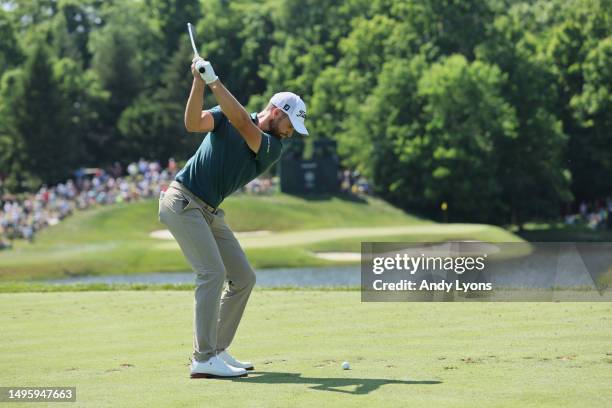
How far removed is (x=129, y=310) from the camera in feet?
47.3

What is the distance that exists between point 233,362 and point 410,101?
6365 centimetres

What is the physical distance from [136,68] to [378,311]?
78446 mm

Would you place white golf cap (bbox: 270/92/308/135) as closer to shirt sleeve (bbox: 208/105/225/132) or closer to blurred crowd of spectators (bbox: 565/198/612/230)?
shirt sleeve (bbox: 208/105/225/132)

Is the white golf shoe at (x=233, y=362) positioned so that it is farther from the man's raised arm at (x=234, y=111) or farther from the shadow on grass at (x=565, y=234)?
the shadow on grass at (x=565, y=234)

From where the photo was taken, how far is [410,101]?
73062 mm

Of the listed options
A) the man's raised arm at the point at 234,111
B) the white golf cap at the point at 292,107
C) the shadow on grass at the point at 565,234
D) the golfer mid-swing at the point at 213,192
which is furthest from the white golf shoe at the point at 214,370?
the shadow on grass at the point at 565,234

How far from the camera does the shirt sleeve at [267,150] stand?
386 inches

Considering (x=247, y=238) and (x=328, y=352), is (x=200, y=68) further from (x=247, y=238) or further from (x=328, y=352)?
(x=247, y=238)

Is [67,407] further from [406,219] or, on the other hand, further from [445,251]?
[406,219]

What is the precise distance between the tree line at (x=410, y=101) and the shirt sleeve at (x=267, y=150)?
194 feet

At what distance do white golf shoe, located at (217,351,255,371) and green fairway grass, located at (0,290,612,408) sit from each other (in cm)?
18

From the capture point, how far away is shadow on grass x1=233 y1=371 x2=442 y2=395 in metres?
Result: 9.08

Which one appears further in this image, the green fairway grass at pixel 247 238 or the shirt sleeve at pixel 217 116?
the green fairway grass at pixel 247 238

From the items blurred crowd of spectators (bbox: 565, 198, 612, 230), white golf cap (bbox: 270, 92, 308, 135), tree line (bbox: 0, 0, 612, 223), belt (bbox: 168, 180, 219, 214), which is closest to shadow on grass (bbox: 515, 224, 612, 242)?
blurred crowd of spectators (bbox: 565, 198, 612, 230)
